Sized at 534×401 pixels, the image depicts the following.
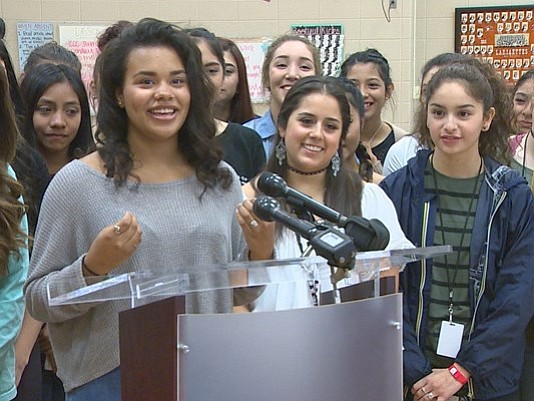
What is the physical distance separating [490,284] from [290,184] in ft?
2.28

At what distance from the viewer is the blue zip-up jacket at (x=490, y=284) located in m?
2.47

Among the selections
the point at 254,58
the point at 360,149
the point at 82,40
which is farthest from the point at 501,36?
the point at 360,149

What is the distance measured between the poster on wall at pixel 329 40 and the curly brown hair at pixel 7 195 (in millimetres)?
3752

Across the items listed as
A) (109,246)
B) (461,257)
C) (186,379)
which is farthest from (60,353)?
(461,257)

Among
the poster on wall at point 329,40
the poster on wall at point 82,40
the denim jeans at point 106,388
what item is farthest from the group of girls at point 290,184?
the poster on wall at point 82,40

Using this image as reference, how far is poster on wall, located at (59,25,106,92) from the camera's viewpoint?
5.43 metres

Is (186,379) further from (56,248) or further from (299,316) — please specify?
(56,248)

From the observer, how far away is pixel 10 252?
71.0 inches

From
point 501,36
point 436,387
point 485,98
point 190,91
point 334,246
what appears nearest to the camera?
point 334,246

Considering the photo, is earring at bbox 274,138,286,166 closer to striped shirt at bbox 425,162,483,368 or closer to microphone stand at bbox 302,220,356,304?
striped shirt at bbox 425,162,483,368

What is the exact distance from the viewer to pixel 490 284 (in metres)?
2.53

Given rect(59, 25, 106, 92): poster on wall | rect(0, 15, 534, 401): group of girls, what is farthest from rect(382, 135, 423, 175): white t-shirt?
rect(59, 25, 106, 92): poster on wall

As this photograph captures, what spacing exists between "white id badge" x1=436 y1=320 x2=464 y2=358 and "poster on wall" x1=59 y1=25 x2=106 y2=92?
11.8 ft

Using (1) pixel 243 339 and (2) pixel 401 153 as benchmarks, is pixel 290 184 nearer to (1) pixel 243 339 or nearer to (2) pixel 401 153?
(2) pixel 401 153
